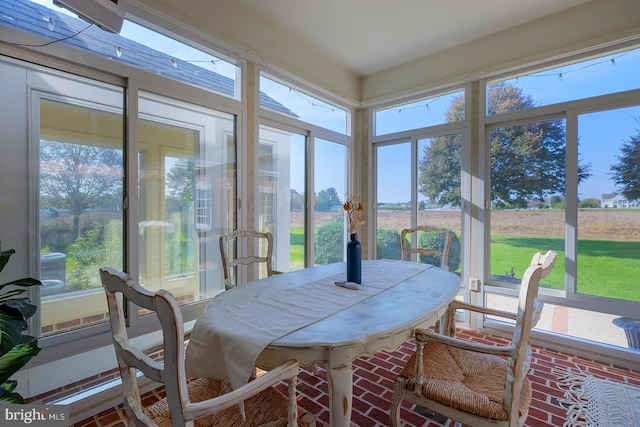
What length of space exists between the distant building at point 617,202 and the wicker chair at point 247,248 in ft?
9.44

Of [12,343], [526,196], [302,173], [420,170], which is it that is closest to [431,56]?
[420,170]

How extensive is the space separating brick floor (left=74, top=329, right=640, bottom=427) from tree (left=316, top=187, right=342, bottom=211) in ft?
5.96

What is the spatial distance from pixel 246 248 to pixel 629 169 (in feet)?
11.1

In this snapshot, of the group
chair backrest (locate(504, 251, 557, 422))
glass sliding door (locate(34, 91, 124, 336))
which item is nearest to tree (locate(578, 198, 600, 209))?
chair backrest (locate(504, 251, 557, 422))

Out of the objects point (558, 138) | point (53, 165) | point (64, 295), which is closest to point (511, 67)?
point (558, 138)

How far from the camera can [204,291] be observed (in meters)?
2.62

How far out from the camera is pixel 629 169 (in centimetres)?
253

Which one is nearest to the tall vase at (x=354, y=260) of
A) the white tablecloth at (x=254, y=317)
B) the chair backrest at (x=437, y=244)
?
the white tablecloth at (x=254, y=317)

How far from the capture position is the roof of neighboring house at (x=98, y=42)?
5.49ft

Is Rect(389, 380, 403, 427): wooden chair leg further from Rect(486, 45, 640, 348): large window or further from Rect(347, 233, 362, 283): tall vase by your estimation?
Rect(486, 45, 640, 348): large window

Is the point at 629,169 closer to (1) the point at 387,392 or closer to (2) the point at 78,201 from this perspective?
(1) the point at 387,392

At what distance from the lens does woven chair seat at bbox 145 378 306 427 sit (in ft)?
3.66

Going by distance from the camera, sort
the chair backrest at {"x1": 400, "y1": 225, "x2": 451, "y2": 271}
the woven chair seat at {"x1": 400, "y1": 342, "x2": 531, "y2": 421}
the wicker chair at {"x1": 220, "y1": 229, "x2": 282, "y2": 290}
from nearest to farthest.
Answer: the woven chair seat at {"x1": 400, "y1": 342, "x2": 531, "y2": 421}, the wicker chair at {"x1": 220, "y1": 229, "x2": 282, "y2": 290}, the chair backrest at {"x1": 400, "y1": 225, "x2": 451, "y2": 271}

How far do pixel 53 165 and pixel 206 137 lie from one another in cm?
105
